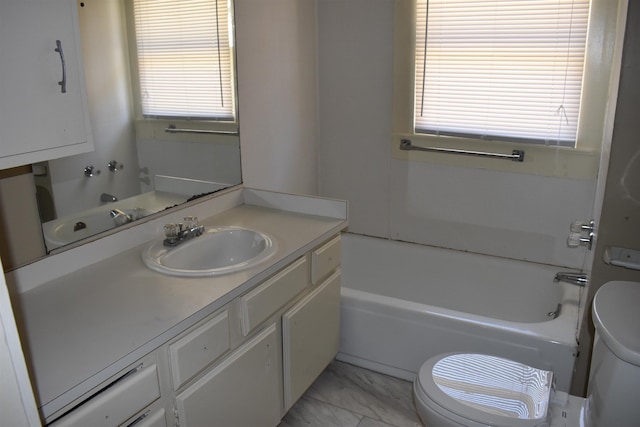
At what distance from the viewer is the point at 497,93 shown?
8.80ft

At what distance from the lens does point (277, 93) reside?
9.03ft

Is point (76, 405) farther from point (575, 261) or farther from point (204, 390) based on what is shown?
point (575, 261)

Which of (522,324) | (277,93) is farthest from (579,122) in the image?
(277,93)

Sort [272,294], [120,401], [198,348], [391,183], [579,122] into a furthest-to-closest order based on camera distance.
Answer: [391,183] → [579,122] → [272,294] → [198,348] → [120,401]

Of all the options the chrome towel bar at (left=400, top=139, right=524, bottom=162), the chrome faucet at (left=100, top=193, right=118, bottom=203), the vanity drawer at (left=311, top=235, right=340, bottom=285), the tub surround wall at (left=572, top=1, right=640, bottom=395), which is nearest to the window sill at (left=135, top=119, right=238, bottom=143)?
the chrome faucet at (left=100, top=193, right=118, bottom=203)

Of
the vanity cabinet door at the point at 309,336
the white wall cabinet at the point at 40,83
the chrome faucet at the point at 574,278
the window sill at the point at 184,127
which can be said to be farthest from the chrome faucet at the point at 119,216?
the chrome faucet at the point at 574,278

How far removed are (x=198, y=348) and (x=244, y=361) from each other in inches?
10.2

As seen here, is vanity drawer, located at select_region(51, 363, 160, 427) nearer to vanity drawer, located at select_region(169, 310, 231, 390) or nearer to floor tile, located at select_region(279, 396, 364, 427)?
vanity drawer, located at select_region(169, 310, 231, 390)

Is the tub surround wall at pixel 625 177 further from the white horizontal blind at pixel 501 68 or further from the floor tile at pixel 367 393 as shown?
the floor tile at pixel 367 393

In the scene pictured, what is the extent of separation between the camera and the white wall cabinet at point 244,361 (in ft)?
4.31

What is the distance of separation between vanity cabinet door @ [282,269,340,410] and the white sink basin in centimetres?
28

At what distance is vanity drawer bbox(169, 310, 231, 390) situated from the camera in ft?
4.63

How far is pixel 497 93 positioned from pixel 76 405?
91.7 inches

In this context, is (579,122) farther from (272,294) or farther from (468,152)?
(272,294)
